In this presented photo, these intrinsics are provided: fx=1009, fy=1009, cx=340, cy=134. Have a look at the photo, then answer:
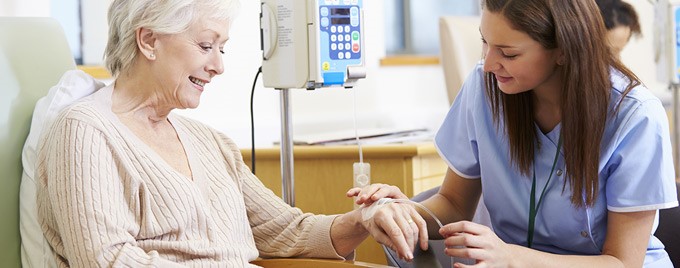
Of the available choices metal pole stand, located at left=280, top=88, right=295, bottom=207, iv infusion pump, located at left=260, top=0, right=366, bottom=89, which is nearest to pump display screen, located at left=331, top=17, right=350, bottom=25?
iv infusion pump, located at left=260, top=0, right=366, bottom=89

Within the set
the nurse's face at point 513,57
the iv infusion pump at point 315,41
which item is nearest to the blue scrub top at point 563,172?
the nurse's face at point 513,57

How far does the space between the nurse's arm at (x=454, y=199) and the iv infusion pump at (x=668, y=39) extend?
1725 millimetres

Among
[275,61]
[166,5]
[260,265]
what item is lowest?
[260,265]

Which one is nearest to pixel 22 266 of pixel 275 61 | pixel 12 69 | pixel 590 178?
pixel 12 69

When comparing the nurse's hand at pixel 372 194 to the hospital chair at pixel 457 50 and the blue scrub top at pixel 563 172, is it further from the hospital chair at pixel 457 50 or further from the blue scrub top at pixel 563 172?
the hospital chair at pixel 457 50

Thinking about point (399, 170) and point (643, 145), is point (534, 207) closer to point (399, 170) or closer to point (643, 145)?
point (643, 145)

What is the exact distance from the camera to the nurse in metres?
1.75

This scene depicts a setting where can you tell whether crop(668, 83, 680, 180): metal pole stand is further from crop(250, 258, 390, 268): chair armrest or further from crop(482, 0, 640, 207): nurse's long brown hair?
crop(250, 258, 390, 268): chair armrest

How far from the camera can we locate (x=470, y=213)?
210cm

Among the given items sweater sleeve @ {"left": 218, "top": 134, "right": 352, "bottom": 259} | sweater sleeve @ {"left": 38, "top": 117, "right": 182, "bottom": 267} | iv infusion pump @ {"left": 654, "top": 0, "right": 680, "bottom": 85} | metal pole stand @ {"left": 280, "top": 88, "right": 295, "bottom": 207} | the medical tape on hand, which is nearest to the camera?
sweater sleeve @ {"left": 38, "top": 117, "right": 182, "bottom": 267}

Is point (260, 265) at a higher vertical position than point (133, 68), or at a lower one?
lower

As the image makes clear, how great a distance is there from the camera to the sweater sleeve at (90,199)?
1610 millimetres

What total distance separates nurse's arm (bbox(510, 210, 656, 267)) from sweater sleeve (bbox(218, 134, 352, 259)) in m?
0.48

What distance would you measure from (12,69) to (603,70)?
1.07m
